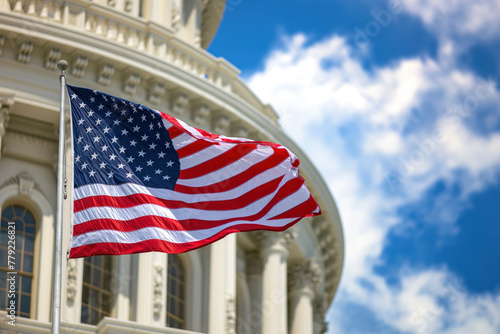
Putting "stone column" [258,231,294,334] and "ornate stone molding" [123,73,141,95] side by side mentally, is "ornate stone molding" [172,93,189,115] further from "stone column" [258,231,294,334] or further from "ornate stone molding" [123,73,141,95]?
"stone column" [258,231,294,334]

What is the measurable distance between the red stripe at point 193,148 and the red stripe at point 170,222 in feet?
4.60

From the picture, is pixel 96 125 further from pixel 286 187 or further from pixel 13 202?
pixel 13 202

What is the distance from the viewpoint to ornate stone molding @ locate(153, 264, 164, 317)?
3142cm

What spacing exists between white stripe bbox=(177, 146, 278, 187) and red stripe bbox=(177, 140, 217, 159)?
0.49 m

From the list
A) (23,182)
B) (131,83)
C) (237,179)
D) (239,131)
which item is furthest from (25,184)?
(237,179)

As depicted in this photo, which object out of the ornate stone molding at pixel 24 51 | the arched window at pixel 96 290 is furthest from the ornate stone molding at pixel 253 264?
the ornate stone molding at pixel 24 51

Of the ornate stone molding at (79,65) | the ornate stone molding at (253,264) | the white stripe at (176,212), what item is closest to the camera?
the white stripe at (176,212)

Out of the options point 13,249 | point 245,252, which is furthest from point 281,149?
point 245,252

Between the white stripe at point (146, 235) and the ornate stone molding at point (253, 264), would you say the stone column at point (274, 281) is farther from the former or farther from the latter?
the white stripe at point (146, 235)

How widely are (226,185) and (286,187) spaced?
3.82ft

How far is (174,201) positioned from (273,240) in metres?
15.5

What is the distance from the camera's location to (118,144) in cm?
2150

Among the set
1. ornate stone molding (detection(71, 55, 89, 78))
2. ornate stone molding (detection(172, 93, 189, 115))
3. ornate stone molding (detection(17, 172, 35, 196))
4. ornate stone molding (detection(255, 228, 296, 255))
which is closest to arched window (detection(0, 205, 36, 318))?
ornate stone molding (detection(17, 172, 35, 196))

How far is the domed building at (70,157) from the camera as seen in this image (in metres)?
30.9
